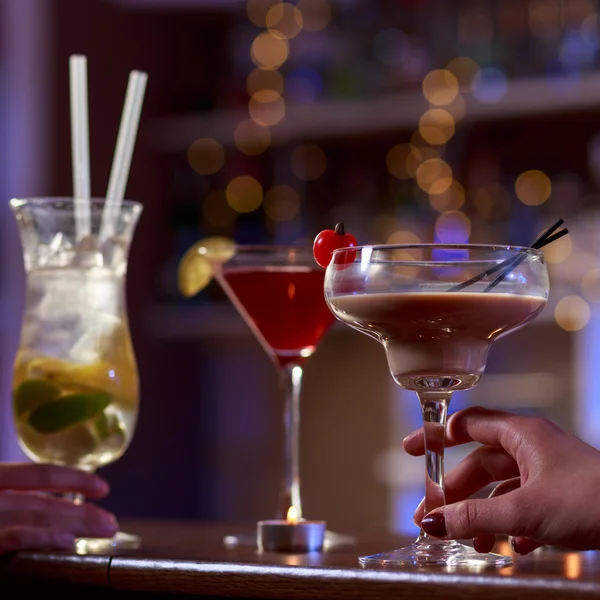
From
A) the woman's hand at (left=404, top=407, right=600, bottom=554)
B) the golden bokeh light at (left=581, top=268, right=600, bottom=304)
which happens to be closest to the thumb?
the woman's hand at (left=404, top=407, right=600, bottom=554)

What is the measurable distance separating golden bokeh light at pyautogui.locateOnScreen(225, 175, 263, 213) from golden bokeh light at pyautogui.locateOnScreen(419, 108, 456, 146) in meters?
0.57

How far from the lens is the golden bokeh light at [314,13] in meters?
3.60

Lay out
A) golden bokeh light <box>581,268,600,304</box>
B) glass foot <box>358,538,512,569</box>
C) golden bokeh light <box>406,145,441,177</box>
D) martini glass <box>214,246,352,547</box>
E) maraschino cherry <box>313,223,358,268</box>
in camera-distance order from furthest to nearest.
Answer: golden bokeh light <box>406,145,441,177</box>
golden bokeh light <box>581,268,600,304</box>
martini glass <box>214,246,352,547</box>
maraschino cherry <box>313,223,358,268</box>
glass foot <box>358,538,512,569</box>

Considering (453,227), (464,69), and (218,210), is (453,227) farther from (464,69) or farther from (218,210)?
(218,210)

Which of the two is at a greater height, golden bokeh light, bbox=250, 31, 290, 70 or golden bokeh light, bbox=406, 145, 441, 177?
golden bokeh light, bbox=250, 31, 290, 70

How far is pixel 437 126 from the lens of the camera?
344 cm

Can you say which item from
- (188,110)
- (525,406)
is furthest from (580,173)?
(188,110)

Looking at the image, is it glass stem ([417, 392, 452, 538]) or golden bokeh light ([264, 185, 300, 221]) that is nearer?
glass stem ([417, 392, 452, 538])

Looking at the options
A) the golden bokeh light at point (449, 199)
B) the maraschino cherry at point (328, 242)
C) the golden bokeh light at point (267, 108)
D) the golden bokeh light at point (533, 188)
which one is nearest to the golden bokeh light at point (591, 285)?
the golden bokeh light at point (533, 188)

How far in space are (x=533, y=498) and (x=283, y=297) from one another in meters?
0.57

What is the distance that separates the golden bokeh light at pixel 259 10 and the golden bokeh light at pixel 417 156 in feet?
2.14

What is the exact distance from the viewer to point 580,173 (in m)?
3.48

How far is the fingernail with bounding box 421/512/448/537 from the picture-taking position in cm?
92

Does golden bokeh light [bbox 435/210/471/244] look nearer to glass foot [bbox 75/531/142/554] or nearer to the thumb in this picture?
glass foot [bbox 75/531/142/554]
